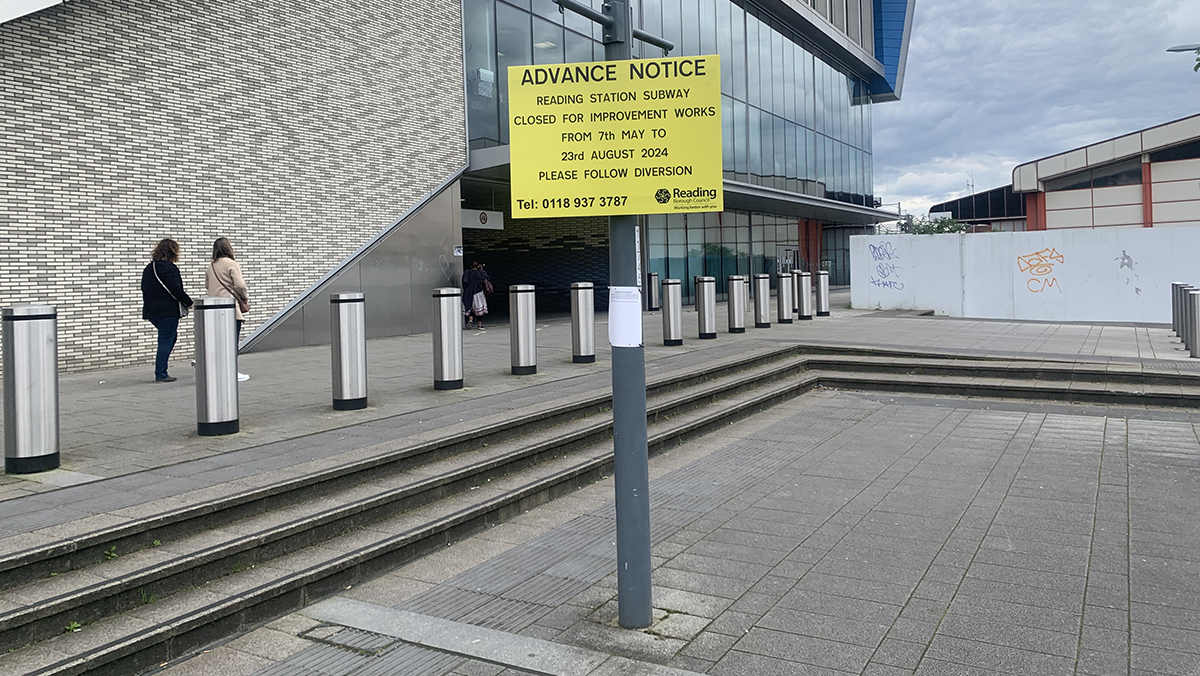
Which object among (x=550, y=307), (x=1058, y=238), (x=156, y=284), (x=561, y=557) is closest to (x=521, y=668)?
(x=561, y=557)

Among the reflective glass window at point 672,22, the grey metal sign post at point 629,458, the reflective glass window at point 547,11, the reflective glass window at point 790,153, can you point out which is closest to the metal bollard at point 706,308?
the reflective glass window at point 547,11

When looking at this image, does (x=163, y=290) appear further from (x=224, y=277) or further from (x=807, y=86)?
(x=807, y=86)

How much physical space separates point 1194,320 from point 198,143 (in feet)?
49.7

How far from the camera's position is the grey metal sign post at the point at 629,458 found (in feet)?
13.5

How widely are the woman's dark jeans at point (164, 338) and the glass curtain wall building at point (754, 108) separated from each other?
10.7 metres

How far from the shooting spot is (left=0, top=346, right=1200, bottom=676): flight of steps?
3.74 meters

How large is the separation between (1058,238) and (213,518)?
19.7 metres

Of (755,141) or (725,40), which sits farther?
(755,141)

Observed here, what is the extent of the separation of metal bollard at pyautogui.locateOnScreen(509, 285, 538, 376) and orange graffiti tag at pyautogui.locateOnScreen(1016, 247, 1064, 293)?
47.0ft

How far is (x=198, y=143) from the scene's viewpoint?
43.9ft

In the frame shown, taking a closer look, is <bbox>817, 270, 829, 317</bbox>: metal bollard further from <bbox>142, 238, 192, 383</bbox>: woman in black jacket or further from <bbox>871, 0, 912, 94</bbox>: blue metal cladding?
<bbox>871, 0, 912, 94</bbox>: blue metal cladding

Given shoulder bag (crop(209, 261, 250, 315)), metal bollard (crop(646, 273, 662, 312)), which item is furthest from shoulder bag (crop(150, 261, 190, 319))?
metal bollard (crop(646, 273, 662, 312))

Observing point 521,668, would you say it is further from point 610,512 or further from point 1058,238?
point 1058,238

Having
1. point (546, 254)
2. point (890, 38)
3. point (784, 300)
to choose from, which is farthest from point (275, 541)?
point (890, 38)
